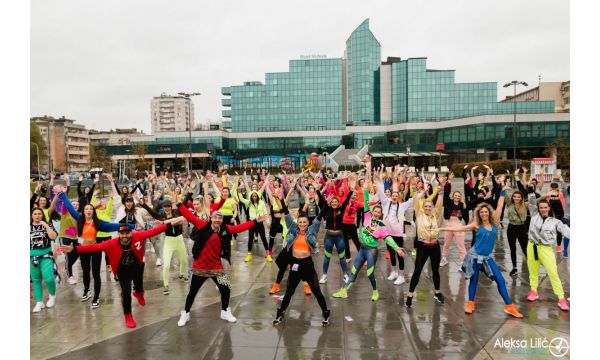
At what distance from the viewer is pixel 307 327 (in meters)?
5.97

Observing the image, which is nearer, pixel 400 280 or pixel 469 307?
pixel 469 307

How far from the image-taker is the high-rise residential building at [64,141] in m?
106

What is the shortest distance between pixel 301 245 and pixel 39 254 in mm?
4494

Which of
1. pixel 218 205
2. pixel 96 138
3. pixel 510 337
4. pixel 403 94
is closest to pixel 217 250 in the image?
pixel 218 205

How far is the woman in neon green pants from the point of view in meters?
6.69

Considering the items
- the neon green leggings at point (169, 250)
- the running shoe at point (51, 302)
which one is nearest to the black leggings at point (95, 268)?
the running shoe at point (51, 302)

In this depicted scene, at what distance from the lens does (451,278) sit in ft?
27.6

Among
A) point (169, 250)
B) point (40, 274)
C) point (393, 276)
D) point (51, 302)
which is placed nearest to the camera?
point (40, 274)

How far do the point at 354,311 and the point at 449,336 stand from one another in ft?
5.10

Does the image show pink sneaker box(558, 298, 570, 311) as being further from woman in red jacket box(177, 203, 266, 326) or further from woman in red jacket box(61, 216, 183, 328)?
woman in red jacket box(61, 216, 183, 328)

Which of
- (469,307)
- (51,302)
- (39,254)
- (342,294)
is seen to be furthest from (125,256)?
(469,307)

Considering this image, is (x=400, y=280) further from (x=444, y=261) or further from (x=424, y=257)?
(x=444, y=261)

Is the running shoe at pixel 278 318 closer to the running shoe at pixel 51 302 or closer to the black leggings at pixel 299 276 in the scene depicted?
the black leggings at pixel 299 276

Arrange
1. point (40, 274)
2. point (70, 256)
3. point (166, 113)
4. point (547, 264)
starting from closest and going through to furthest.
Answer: point (547, 264) < point (40, 274) < point (70, 256) < point (166, 113)
